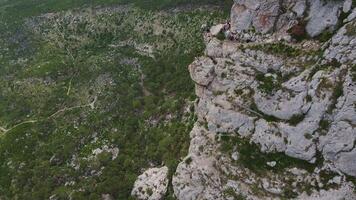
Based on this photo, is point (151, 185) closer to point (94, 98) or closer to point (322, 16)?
point (322, 16)

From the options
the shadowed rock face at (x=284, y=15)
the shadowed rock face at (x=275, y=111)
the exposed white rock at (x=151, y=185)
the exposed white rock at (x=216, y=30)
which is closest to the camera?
the shadowed rock face at (x=275, y=111)

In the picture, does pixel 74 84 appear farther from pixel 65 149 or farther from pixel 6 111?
pixel 65 149

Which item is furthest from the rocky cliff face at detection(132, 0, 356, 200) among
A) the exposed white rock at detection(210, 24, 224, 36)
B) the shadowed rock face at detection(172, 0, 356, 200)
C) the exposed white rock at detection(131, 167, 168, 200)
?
the exposed white rock at detection(131, 167, 168, 200)

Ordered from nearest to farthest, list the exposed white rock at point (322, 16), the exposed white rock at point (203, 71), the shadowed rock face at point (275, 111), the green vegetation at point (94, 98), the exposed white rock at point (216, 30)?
the shadowed rock face at point (275, 111) < the exposed white rock at point (322, 16) < the exposed white rock at point (203, 71) < the exposed white rock at point (216, 30) < the green vegetation at point (94, 98)

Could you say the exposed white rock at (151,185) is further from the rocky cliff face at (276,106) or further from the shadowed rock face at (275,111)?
the shadowed rock face at (275,111)

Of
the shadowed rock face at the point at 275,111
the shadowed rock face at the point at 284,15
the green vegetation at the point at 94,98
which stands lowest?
the green vegetation at the point at 94,98

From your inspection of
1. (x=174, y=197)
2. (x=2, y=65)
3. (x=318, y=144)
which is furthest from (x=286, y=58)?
(x=2, y=65)

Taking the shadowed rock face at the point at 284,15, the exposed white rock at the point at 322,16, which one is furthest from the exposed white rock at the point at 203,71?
the exposed white rock at the point at 322,16
